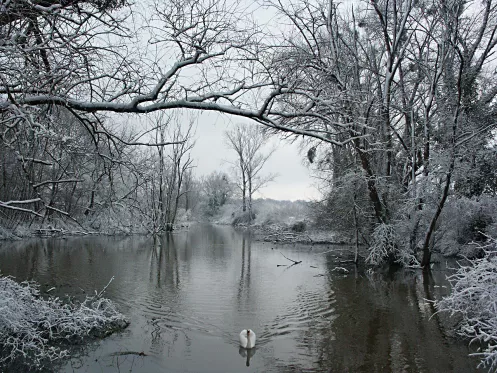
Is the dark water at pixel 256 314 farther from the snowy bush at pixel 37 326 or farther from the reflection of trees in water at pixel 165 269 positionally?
the snowy bush at pixel 37 326

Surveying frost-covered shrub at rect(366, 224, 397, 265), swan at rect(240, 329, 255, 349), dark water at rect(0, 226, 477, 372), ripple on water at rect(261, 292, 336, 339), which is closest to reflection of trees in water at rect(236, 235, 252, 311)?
dark water at rect(0, 226, 477, 372)

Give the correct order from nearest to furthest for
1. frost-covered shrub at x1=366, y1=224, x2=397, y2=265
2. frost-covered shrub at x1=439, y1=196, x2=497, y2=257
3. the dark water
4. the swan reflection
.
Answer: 1. the dark water
2. the swan reflection
3. frost-covered shrub at x1=366, y1=224, x2=397, y2=265
4. frost-covered shrub at x1=439, y1=196, x2=497, y2=257

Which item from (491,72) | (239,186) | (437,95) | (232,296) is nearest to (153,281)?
(232,296)

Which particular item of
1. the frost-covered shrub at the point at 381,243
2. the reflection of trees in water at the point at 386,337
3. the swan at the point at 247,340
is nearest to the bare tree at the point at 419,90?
the frost-covered shrub at the point at 381,243

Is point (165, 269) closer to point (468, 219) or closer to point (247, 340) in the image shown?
point (247, 340)

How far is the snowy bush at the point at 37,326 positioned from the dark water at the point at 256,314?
29 centimetres

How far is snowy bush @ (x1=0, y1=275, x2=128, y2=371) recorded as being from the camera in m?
4.88

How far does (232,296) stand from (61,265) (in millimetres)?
6081

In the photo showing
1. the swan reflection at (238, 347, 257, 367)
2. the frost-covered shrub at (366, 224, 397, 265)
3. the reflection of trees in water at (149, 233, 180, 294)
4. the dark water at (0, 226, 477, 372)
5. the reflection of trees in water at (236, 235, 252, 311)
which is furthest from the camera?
the frost-covered shrub at (366, 224, 397, 265)

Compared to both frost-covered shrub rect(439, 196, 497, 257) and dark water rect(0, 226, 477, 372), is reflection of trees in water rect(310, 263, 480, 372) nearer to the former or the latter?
dark water rect(0, 226, 477, 372)

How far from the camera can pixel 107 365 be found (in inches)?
198

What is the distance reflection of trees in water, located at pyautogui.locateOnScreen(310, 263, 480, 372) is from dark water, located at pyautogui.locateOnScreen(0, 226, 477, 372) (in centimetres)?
2

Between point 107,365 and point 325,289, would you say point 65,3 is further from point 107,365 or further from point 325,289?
point 325,289

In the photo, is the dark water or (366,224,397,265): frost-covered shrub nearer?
the dark water
